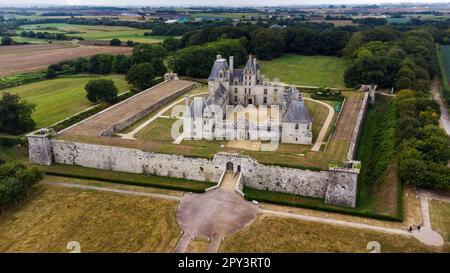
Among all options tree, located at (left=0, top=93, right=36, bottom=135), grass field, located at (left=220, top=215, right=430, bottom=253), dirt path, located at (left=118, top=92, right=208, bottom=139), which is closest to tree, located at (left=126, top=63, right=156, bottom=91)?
dirt path, located at (left=118, top=92, right=208, bottom=139)

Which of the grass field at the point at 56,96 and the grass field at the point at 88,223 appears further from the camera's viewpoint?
the grass field at the point at 56,96

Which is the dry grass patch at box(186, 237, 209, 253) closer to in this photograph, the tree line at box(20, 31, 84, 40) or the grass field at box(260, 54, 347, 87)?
the grass field at box(260, 54, 347, 87)

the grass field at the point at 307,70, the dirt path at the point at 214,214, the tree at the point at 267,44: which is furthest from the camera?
the tree at the point at 267,44

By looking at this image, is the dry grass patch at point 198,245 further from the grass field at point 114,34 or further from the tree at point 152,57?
the grass field at point 114,34

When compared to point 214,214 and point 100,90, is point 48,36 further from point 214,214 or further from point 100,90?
point 214,214

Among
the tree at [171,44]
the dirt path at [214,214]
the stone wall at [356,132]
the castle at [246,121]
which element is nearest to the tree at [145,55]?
the tree at [171,44]

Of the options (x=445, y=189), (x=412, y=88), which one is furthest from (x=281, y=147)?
(x=412, y=88)

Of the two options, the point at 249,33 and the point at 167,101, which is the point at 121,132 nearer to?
the point at 167,101
